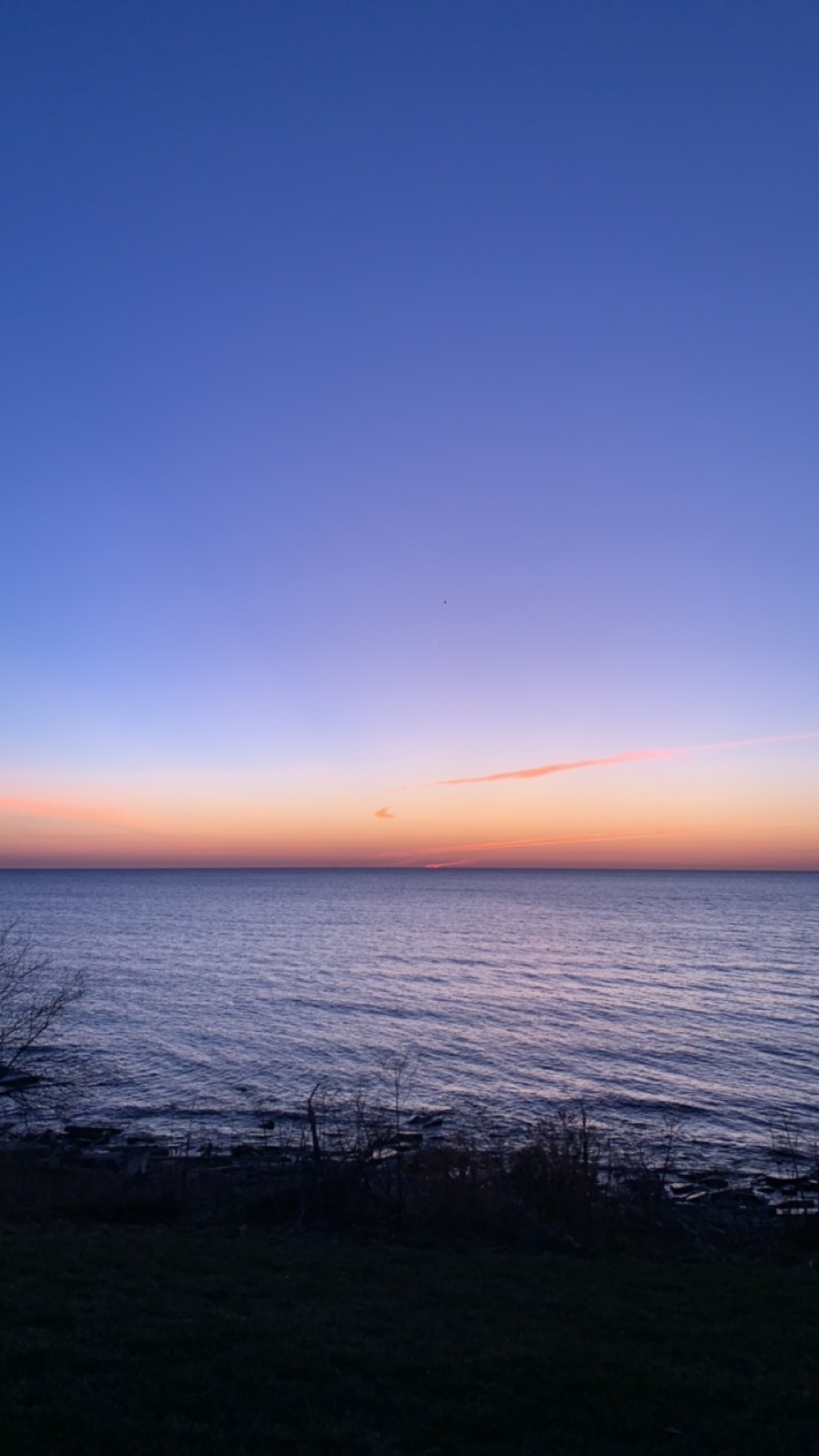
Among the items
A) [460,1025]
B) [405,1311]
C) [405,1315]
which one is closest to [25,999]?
[460,1025]

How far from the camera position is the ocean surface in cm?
3488

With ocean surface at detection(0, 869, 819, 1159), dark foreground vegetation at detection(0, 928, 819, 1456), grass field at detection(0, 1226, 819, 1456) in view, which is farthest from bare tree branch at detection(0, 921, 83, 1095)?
grass field at detection(0, 1226, 819, 1456)

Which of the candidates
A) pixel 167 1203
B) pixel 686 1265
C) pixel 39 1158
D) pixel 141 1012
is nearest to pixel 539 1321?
pixel 686 1265

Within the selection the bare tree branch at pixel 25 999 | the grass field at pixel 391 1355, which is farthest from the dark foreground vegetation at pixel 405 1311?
the bare tree branch at pixel 25 999

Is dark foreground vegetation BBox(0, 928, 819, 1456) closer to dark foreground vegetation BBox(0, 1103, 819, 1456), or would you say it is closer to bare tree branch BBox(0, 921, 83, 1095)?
dark foreground vegetation BBox(0, 1103, 819, 1456)

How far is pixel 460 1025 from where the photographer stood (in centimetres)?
4922

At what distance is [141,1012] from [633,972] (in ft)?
135

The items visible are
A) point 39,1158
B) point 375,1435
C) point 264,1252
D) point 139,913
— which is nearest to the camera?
point 375,1435

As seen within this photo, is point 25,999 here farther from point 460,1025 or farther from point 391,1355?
point 391,1355

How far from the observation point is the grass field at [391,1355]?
9.04 meters

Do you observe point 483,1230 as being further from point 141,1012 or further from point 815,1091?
point 141,1012

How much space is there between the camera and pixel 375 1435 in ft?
29.6

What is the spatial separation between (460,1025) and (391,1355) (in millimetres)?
39501

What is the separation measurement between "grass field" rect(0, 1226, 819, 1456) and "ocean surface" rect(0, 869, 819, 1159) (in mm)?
17515
